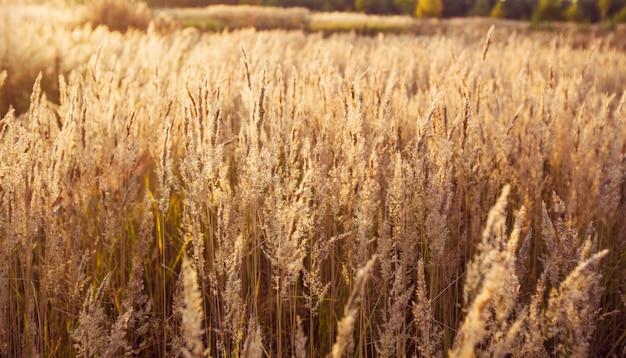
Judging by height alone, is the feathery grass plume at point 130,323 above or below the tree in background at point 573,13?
below

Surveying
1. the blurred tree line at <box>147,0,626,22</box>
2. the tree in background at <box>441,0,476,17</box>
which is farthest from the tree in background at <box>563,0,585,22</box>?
the tree in background at <box>441,0,476,17</box>

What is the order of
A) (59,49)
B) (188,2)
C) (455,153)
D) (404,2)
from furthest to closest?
1. (404,2)
2. (188,2)
3. (59,49)
4. (455,153)

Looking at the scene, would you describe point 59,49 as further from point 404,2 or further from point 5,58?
point 404,2

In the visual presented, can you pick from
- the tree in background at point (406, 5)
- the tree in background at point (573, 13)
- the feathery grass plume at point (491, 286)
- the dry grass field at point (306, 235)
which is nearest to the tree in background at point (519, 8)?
the tree in background at point (573, 13)

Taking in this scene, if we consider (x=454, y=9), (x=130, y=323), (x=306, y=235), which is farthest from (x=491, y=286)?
(x=454, y=9)

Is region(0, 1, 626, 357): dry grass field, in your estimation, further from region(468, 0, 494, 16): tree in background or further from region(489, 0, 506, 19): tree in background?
region(468, 0, 494, 16): tree in background

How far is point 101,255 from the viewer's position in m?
2.17

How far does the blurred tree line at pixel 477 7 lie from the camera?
37688 millimetres

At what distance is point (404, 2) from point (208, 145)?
4343 centimetres

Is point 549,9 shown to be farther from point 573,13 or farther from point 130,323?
point 130,323

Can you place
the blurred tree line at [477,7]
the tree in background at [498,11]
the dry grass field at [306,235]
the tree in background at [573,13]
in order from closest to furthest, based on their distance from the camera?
the dry grass field at [306,235], the tree in background at [573,13], the blurred tree line at [477,7], the tree in background at [498,11]

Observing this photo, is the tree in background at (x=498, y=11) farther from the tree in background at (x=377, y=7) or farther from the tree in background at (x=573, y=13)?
the tree in background at (x=377, y=7)

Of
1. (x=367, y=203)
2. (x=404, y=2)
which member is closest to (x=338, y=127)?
(x=367, y=203)

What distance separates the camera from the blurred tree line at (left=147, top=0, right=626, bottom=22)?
124 ft
